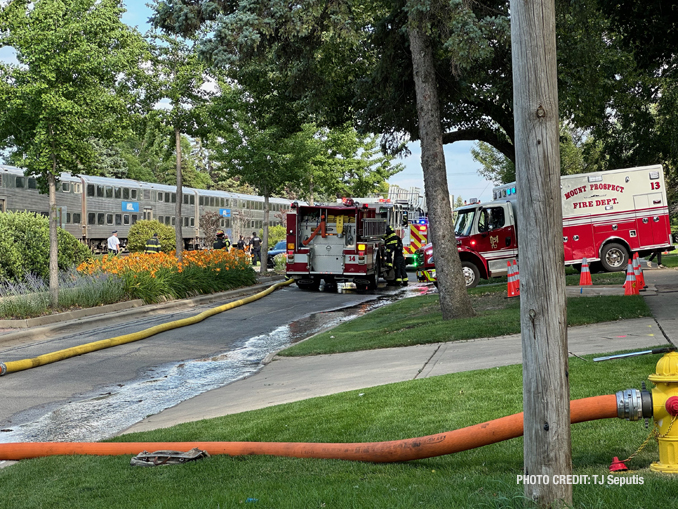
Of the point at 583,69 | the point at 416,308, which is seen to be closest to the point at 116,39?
the point at 416,308

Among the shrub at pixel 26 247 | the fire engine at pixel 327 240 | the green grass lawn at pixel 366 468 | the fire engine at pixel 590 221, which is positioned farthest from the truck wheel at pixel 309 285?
the green grass lawn at pixel 366 468

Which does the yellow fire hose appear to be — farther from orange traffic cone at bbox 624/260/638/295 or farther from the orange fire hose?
orange traffic cone at bbox 624/260/638/295

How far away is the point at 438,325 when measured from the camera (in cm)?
1334

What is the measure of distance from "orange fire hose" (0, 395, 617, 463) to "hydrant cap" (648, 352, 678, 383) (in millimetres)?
342

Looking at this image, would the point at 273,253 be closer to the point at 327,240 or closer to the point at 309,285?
the point at 309,285

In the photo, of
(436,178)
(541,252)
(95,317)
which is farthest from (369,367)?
(95,317)

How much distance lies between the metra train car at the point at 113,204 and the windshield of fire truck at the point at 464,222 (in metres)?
21.9

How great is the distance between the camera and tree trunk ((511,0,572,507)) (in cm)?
370

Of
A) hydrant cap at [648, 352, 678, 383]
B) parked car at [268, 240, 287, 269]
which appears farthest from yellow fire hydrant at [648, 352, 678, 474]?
parked car at [268, 240, 287, 269]

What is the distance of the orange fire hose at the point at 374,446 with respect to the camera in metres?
4.37

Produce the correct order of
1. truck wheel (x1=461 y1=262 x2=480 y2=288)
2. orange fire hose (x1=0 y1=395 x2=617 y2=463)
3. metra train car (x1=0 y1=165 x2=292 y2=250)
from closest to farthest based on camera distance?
orange fire hose (x1=0 y1=395 x2=617 y2=463), truck wheel (x1=461 y1=262 x2=480 y2=288), metra train car (x1=0 y1=165 x2=292 y2=250)

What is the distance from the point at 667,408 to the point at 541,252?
1.12 metres

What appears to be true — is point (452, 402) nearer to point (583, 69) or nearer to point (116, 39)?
point (583, 69)

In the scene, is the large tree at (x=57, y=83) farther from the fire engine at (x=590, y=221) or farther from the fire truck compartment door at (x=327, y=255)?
the fire engine at (x=590, y=221)
